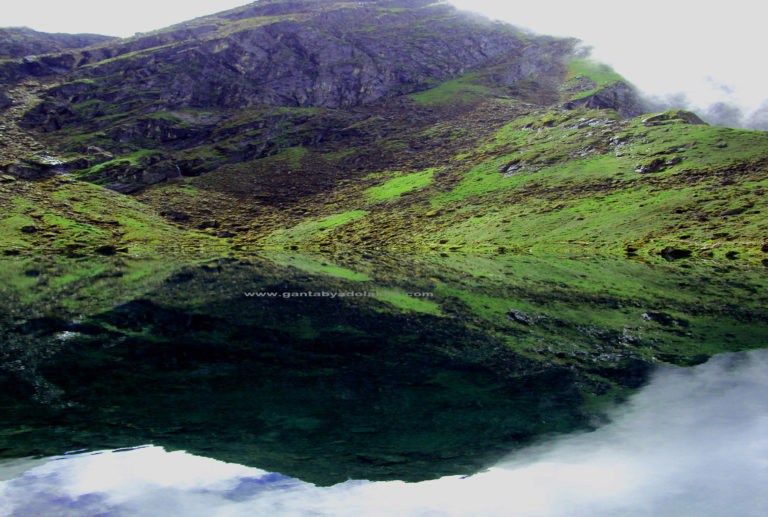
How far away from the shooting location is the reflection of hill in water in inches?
391

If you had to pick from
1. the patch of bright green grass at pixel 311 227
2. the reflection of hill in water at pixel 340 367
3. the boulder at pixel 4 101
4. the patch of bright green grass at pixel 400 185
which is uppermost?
the boulder at pixel 4 101

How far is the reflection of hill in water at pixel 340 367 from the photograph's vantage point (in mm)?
9930

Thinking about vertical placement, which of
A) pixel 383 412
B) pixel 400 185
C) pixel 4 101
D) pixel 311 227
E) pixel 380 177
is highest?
pixel 4 101

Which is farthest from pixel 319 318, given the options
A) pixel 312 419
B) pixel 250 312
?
pixel 312 419

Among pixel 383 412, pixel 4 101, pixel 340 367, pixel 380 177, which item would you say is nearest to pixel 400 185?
pixel 380 177

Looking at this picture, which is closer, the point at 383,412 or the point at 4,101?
the point at 383,412

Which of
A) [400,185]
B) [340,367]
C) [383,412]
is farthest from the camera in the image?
[400,185]

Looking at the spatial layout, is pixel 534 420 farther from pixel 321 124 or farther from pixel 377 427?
pixel 321 124

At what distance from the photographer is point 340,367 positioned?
15.7 m

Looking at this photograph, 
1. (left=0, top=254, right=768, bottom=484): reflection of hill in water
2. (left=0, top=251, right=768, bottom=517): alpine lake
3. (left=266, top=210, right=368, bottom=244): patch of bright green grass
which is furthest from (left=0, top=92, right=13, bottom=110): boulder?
(left=0, top=251, right=768, bottom=517): alpine lake

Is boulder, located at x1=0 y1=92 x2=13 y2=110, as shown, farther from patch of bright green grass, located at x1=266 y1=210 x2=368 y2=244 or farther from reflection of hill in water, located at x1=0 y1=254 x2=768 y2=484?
reflection of hill in water, located at x1=0 y1=254 x2=768 y2=484

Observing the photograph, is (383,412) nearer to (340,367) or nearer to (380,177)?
(340,367)

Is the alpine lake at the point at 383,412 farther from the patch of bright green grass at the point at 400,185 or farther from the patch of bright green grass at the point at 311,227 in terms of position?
the patch of bright green grass at the point at 400,185

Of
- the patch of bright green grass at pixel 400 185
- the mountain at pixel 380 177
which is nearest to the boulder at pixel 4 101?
the mountain at pixel 380 177
